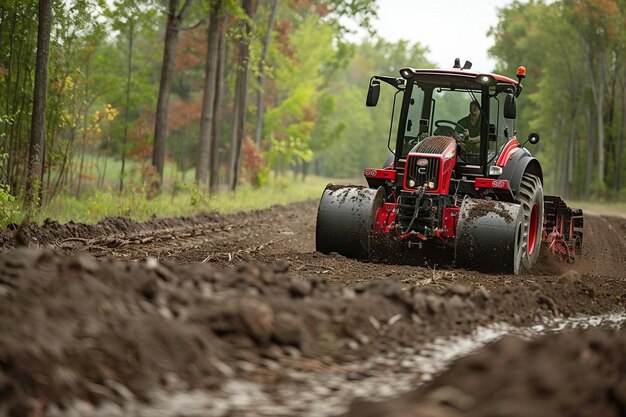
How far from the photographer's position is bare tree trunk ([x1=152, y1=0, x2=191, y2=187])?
22609 mm

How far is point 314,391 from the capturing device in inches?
204

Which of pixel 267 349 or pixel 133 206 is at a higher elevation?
pixel 267 349

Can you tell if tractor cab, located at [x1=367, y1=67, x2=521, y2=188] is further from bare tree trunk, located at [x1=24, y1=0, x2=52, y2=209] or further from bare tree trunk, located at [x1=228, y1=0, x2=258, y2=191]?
bare tree trunk, located at [x1=228, y1=0, x2=258, y2=191]

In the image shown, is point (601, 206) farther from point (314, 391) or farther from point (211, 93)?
point (314, 391)

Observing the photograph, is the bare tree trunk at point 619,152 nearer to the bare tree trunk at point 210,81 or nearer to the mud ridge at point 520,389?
the bare tree trunk at point 210,81

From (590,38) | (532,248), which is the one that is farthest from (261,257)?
(590,38)

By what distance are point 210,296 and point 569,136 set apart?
5132 centimetres

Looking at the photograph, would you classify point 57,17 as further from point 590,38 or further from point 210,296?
point 590,38

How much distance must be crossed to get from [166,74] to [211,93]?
2671mm

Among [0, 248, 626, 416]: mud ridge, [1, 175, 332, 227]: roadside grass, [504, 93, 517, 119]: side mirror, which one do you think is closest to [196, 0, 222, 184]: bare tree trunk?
[1, 175, 332, 227]: roadside grass

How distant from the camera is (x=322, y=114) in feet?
177

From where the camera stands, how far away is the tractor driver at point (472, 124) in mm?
13727

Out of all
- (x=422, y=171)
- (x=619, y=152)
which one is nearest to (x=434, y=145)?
(x=422, y=171)

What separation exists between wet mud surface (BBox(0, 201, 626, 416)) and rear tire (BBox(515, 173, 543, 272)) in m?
5.21
